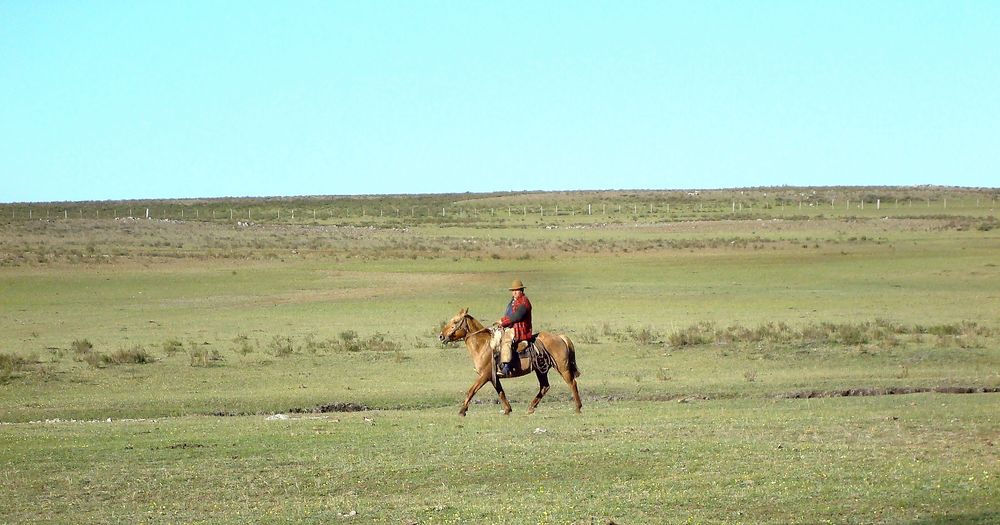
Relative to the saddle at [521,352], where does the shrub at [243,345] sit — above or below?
below

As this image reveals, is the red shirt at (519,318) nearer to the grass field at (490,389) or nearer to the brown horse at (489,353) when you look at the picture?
the brown horse at (489,353)

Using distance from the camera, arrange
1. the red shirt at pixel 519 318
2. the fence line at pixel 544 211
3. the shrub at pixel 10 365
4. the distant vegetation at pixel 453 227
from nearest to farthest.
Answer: the red shirt at pixel 519 318 < the shrub at pixel 10 365 < the distant vegetation at pixel 453 227 < the fence line at pixel 544 211

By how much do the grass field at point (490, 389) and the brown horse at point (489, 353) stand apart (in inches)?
17.5

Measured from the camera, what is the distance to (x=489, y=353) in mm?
19781

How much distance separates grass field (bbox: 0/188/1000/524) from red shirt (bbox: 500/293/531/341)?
127 cm

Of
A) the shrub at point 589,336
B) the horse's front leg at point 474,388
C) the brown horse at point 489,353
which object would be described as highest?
the brown horse at point 489,353

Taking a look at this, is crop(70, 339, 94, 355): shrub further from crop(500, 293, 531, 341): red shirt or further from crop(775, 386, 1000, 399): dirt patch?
crop(775, 386, 1000, 399): dirt patch

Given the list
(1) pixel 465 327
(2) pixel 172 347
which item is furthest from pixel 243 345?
(1) pixel 465 327

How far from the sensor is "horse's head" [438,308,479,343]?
64.8ft

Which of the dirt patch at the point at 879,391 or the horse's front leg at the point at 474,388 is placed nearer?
the horse's front leg at the point at 474,388

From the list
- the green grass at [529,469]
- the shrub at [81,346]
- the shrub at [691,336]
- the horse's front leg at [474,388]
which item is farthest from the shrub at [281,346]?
the horse's front leg at [474,388]

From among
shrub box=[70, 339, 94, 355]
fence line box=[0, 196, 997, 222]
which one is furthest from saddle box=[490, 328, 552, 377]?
fence line box=[0, 196, 997, 222]

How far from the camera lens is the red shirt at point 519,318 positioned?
19203 mm

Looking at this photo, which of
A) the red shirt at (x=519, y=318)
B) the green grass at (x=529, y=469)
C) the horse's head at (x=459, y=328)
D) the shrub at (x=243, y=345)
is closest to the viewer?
the green grass at (x=529, y=469)
